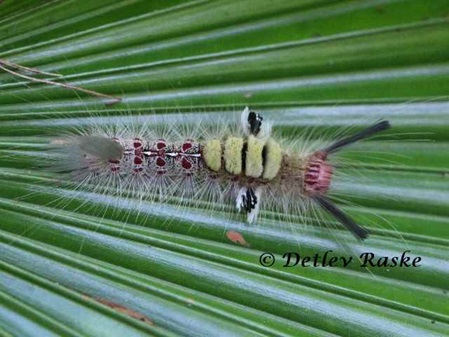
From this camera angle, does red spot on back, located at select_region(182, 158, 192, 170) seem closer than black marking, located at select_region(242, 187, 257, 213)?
No

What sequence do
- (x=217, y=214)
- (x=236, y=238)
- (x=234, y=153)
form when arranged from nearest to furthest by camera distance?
(x=236, y=238) → (x=217, y=214) → (x=234, y=153)

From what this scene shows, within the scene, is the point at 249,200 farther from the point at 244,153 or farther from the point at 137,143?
the point at 137,143

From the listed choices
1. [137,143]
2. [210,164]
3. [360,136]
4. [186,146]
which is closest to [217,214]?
[210,164]

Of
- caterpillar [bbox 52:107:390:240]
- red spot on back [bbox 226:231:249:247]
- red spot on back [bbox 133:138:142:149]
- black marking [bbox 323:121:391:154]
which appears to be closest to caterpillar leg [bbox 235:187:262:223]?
caterpillar [bbox 52:107:390:240]

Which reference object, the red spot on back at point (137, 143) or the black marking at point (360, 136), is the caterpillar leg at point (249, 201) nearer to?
the black marking at point (360, 136)

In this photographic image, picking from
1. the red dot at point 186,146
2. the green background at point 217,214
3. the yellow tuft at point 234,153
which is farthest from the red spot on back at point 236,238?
the red dot at point 186,146

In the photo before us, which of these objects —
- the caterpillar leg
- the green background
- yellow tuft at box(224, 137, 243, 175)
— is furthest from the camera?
yellow tuft at box(224, 137, 243, 175)

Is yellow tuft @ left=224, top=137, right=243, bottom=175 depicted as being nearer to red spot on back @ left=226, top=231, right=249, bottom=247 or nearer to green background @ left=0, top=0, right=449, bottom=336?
green background @ left=0, top=0, right=449, bottom=336
